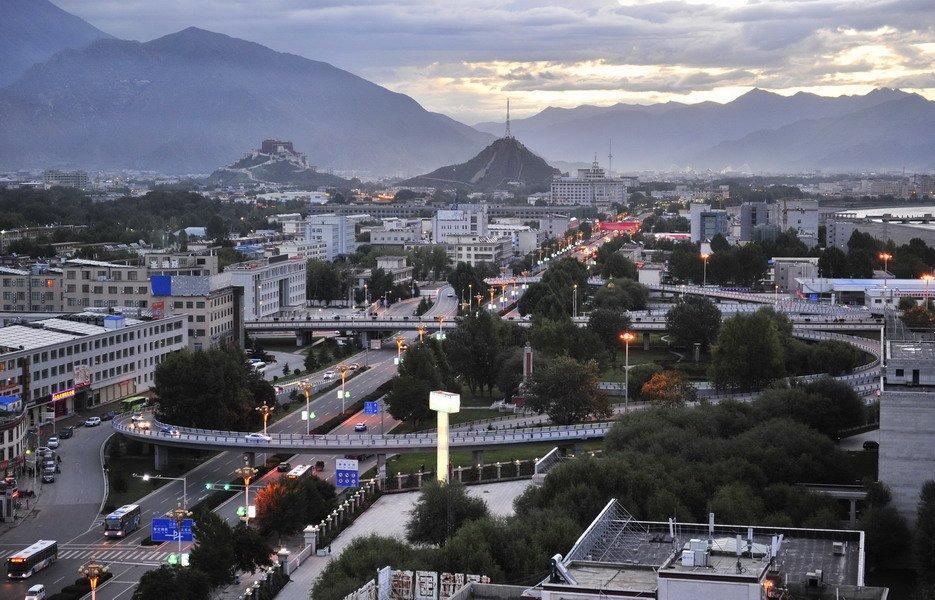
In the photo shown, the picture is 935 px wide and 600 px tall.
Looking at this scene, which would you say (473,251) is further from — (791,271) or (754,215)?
(754,215)

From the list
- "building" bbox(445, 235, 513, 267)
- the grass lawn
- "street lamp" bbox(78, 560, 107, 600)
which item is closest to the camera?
"street lamp" bbox(78, 560, 107, 600)

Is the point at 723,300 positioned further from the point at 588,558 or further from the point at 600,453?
the point at 588,558

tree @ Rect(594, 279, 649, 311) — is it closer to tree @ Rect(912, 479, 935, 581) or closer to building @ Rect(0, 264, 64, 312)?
building @ Rect(0, 264, 64, 312)

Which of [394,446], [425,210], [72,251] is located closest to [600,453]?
[394,446]

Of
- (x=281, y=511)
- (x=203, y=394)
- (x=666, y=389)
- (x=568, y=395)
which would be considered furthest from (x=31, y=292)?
(x=281, y=511)

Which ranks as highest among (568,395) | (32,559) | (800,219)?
(800,219)

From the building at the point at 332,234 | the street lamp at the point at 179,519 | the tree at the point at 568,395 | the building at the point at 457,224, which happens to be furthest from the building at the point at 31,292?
the building at the point at 457,224

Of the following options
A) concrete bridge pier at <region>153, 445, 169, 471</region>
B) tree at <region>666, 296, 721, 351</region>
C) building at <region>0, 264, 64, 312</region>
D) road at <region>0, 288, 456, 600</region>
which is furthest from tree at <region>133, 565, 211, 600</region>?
tree at <region>666, 296, 721, 351</region>
